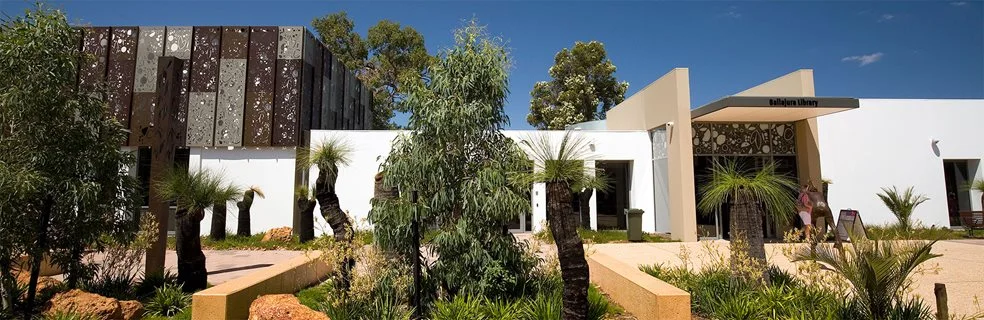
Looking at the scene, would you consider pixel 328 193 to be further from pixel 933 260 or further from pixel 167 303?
pixel 933 260

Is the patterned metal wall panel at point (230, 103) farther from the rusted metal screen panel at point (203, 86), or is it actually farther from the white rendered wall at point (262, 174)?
the white rendered wall at point (262, 174)

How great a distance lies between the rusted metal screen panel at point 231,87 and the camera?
14.0 meters

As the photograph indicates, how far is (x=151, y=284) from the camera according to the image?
6242 mm

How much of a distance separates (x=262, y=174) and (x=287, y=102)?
2217 mm

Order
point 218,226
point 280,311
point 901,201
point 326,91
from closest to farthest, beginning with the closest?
point 280,311 → point 218,226 → point 901,201 → point 326,91

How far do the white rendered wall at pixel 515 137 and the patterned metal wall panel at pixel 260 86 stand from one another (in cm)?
139

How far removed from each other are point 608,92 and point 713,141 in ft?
49.4

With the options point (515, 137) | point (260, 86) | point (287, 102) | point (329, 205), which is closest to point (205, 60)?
point (260, 86)

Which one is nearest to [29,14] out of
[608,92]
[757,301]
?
[757,301]

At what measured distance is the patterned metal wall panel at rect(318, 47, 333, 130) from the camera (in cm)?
1600

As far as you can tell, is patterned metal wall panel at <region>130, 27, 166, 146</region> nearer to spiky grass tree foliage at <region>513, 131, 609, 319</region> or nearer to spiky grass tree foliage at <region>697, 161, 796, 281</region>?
spiky grass tree foliage at <region>513, 131, 609, 319</region>

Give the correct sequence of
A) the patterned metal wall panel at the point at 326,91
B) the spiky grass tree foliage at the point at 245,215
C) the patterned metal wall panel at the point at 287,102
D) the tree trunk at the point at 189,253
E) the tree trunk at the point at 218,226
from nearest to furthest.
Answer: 1. the tree trunk at the point at 189,253
2. the tree trunk at the point at 218,226
3. the spiky grass tree foliage at the point at 245,215
4. the patterned metal wall panel at the point at 287,102
5. the patterned metal wall panel at the point at 326,91

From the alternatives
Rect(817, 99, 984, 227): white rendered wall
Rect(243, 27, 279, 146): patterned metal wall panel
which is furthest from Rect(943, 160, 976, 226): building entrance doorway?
Rect(243, 27, 279, 146): patterned metal wall panel

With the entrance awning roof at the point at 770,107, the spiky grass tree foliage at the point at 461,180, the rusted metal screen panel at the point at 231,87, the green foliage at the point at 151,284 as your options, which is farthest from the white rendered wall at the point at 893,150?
Answer: the rusted metal screen panel at the point at 231,87
